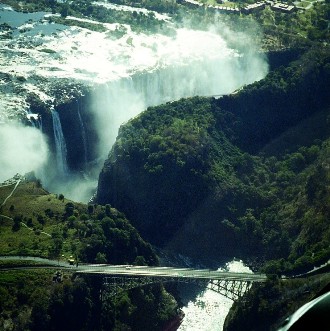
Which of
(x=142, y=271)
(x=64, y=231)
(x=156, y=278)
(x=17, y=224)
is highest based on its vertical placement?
(x=156, y=278)

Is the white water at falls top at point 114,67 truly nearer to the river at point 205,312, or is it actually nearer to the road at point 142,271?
the road at point 142,271

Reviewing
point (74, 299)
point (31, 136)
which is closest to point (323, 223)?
point (74, 299)

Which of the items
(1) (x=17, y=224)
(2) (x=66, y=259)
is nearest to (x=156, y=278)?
(2) (x=66, y=259)

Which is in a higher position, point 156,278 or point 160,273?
point 156,278

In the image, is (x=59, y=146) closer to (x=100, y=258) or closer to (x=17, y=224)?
(x=17, y=224)

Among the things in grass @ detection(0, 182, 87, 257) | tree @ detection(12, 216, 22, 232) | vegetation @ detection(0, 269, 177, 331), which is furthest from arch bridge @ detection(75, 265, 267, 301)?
tree @ detection(12, 216, 22, 232)

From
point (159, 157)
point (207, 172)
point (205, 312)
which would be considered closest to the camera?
point (205, 312)

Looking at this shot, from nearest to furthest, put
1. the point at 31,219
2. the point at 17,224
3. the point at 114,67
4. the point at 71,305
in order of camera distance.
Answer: the point at 71,305
the point at 17,224
the point at 31,219
the point at 114,67
